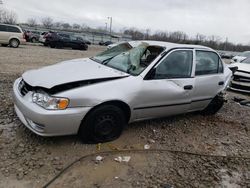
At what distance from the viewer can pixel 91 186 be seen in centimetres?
289

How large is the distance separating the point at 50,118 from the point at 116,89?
0.99 meters

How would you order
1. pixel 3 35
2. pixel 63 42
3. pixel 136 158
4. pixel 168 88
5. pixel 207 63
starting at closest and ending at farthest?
pixel 136 158
pixel 168 88
pixel 207 63
pixel 3 35
pixel 63 42

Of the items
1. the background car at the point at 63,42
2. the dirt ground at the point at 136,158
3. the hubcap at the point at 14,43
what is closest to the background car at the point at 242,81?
the dirt ground at the point at 136,158

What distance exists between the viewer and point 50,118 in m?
3.21

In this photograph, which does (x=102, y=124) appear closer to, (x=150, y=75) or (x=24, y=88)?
(x=150, y=75)

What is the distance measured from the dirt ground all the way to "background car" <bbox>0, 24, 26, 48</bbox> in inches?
572

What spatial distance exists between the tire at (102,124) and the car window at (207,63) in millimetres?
1870

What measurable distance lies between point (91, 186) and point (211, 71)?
3.39 metres

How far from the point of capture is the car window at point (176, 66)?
419 centimetres

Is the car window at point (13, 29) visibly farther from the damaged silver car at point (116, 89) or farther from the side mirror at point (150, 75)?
the side mirror at point (150, 75)

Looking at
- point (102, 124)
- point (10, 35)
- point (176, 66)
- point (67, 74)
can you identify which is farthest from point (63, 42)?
point (102, 124)

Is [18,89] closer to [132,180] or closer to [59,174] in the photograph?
[59,174]

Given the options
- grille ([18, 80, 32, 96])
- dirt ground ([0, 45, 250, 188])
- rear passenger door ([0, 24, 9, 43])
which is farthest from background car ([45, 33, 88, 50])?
grille ([18, 80, 32, 96])

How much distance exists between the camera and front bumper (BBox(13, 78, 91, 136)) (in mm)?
3227
